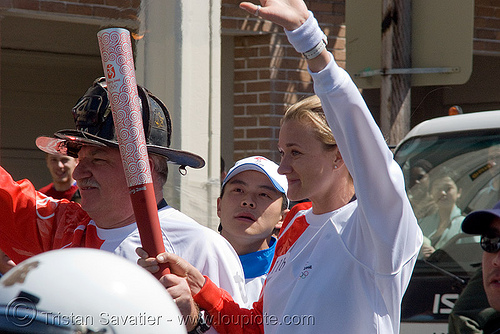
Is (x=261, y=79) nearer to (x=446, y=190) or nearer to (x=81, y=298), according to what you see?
(x=446, y=190)

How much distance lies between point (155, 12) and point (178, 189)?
0.89 m

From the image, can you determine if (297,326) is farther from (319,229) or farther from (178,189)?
(178,189)

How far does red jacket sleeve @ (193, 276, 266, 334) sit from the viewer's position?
7.41 feet

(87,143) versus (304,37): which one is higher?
(304,37)

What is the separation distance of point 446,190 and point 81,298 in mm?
3436

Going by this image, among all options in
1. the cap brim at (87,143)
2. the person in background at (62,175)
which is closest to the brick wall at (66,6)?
the person in background at (62,175)

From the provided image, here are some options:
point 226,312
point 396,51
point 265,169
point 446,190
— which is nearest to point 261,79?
point 396,51

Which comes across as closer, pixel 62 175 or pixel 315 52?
pixel 315 52

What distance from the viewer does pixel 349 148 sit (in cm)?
195

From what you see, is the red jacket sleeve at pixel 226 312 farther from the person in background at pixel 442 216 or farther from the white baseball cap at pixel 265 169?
the person in background at pixel 442 216

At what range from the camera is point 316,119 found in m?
2.34

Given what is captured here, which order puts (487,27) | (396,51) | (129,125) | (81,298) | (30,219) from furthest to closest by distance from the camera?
(487,27) → (396,51) → (30,219) → (129,125) → (81,298)

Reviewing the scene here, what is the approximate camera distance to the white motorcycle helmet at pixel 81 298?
1388 mm

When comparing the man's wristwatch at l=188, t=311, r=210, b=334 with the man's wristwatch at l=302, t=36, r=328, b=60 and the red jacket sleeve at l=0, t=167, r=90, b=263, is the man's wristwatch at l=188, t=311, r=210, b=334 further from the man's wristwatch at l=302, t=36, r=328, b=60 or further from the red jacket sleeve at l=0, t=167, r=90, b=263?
the man's wristwatch at l=302, t=36, r=328, b=60
